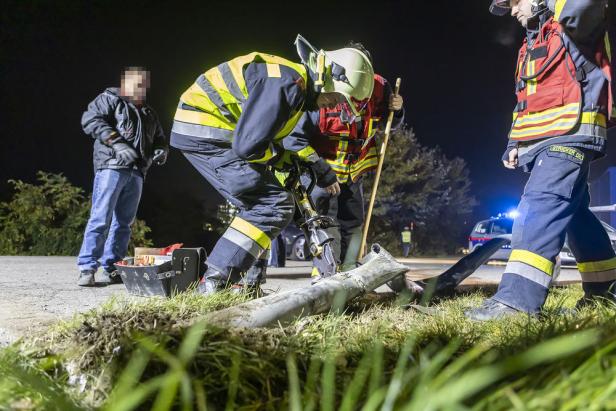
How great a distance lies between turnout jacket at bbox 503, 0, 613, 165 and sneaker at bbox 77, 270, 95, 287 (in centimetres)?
347

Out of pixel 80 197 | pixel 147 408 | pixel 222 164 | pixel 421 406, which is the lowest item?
pixel 80 197

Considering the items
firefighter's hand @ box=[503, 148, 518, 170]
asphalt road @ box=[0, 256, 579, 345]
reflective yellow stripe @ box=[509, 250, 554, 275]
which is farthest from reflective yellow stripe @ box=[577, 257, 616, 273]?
asphalt road @ box=[0, 256, 579, 345]

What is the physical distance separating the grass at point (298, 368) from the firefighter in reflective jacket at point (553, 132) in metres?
0.78

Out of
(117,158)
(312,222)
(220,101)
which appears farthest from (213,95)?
(117,158)

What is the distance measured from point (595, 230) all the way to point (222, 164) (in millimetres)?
2386

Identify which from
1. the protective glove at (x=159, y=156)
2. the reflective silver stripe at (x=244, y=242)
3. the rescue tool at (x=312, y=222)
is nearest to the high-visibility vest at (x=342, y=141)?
the rescue tool at (x=312, y=222)

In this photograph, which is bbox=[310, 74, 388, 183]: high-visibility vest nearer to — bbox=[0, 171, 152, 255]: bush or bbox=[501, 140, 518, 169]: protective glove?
bbox=[501, 140, 518, 169]: protective glove

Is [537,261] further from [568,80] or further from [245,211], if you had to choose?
[245,211]

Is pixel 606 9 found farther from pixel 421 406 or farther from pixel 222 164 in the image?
pixel 421 406

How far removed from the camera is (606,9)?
262 centimetres

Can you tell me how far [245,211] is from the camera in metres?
3.23

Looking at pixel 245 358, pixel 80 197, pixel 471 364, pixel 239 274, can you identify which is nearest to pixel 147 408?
pixel 245 358

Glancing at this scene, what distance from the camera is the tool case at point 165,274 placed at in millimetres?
3113

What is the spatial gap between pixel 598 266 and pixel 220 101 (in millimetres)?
2599
